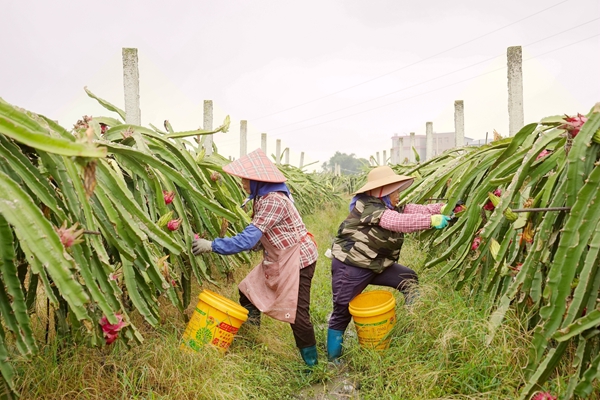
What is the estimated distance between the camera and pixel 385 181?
10.1 ft

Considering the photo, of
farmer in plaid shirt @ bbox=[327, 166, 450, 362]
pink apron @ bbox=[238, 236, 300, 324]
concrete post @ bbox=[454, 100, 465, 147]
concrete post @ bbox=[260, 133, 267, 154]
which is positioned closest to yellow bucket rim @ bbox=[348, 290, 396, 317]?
farmer in plaid shirt @ bbox=[327, 166, 450, 362]

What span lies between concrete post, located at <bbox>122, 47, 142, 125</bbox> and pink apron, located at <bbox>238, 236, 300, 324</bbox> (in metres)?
2.36

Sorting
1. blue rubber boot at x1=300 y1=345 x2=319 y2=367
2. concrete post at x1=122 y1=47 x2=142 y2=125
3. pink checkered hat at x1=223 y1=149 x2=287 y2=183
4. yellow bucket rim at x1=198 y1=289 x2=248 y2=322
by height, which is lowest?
blue rubber boot at x1=300 y1=345 x2=319 y2=367

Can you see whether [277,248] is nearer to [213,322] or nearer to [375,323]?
[213,322]

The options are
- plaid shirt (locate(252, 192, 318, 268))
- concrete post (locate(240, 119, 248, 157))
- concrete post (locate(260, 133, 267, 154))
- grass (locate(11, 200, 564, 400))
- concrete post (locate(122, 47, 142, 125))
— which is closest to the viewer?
grass (locate(11, 200, 564, 400))

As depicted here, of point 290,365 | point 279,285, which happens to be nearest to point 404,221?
point 279,285

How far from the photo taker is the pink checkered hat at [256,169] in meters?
2.94

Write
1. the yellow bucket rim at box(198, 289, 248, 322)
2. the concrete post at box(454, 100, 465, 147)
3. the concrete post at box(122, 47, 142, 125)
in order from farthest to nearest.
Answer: the concrete post at box(454, 100, 465, 147)
the concrete post at box(122, 47, 142, 125)
the yellow bucket rim at box(198, 289, 248, 322)

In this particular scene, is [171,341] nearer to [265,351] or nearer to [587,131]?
[265,351]

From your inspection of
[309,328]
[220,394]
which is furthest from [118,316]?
[309,328]

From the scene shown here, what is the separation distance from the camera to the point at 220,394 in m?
2.33

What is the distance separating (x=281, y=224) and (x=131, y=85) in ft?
8.52

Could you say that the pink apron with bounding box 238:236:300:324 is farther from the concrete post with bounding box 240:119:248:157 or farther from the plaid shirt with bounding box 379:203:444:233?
the concrete post with bounding box 240:119:248:157

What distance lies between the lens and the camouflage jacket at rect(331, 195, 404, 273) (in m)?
3.16
